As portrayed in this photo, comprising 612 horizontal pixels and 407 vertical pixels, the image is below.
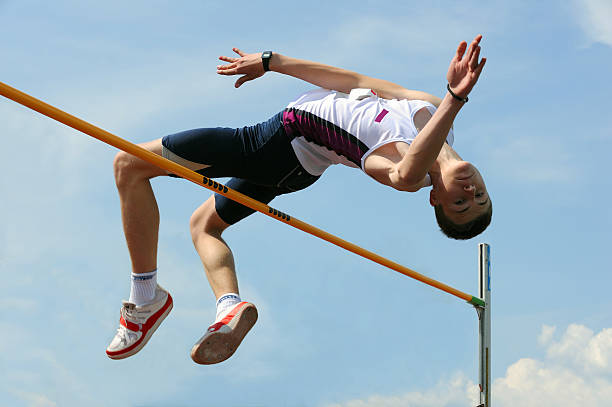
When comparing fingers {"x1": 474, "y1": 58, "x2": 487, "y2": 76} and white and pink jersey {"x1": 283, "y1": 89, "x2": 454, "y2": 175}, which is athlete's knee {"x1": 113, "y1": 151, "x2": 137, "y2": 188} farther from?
fingers {"x1": 474, "y1": 58, "x2": 487, "y2": 76}

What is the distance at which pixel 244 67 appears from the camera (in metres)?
3.92

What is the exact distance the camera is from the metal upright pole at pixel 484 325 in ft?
17.1

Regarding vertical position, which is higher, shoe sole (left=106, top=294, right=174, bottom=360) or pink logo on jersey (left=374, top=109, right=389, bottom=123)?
pink logo on jersey (left=374, top=109, right=389, bottom=123)

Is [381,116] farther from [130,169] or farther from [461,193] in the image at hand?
[130,169]

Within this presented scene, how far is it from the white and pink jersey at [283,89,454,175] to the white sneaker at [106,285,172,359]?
1097 mm

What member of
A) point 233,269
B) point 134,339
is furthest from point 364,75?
point 134,339

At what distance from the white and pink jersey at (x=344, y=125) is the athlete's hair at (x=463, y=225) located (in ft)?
1.23

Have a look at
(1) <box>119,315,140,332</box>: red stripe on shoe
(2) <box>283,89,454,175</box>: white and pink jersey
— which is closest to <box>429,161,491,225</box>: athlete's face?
(2) <box>283,89,454,175</box>: white and pink jersey

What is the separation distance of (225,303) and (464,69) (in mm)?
1630

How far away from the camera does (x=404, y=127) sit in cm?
353

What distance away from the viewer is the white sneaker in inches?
162

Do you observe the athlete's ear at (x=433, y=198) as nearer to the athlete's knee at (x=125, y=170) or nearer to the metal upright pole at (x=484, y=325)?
the athlete's knee at (x=125, y=170)

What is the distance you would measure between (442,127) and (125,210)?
1.66m

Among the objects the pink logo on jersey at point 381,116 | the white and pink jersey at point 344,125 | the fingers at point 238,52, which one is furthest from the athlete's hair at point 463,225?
the fingers at point 238,52
